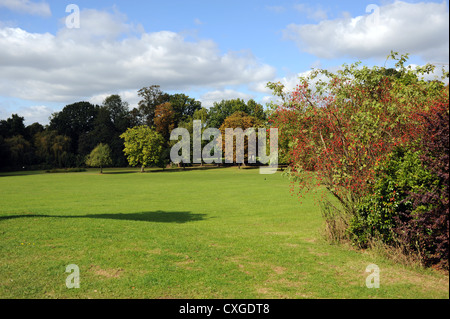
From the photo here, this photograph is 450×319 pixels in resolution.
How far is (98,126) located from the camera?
97062 mm

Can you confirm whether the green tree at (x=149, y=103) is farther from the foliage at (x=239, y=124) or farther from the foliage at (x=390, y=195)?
the foliage at (x=390, y=195)

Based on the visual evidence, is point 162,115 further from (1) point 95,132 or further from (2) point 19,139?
(2) point 19,139

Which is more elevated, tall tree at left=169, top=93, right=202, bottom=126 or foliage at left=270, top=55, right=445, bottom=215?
tall tree at left=169, top=93, right=202, bottom=126

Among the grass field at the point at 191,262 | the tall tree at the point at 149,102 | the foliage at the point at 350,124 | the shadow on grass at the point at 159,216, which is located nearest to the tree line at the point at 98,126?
the tall tree at the point at 149,102

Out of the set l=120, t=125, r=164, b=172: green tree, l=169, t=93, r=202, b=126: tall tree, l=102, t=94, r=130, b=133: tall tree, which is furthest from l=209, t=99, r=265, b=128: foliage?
l=102, t=94, r=130, b=133: tall tree

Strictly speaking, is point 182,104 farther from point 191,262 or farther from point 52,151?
point 191,262

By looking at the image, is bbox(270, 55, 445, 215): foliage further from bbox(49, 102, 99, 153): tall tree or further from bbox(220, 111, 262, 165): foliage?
bbox(49, 102, 99, 153): tall tree

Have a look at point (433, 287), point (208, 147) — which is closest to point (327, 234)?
point (433, 287)

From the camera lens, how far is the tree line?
8144 cm

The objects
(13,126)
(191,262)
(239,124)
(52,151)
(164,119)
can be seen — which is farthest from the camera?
(164,119)

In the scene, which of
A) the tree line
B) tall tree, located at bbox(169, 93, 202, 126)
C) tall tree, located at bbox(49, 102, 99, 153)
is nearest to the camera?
the tree line

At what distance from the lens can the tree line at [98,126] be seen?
267ft

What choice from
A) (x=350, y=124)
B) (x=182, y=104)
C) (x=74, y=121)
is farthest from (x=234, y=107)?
(x=350, y=124)

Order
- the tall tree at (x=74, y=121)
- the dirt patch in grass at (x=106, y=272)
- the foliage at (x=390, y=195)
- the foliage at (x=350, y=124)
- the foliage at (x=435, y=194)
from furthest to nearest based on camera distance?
the tall tree at (x=74, y=121)
the foliage at (x=350, y=124)
the dirt patch in grass at (x=106, y=272)
the foliage at (x=390, y=195)
the foliage at (x=435, y=194)
